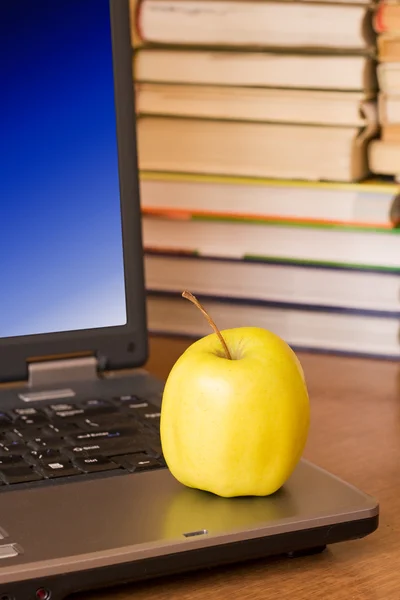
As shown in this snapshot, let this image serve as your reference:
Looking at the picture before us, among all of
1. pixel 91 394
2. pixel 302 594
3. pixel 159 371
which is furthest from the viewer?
pixel 159 371

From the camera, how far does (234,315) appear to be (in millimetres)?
1197

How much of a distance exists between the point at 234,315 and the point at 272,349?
52 centimetres

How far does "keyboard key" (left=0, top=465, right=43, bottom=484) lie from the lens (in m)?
0.70

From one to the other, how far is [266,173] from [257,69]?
11 centimetres

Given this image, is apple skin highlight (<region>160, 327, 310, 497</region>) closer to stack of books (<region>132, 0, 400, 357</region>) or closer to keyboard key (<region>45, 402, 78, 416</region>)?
keyboard key (<region>45, 402, 78, 416</region>)

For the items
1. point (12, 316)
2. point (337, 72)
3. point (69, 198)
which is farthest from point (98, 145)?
point (337, 72)

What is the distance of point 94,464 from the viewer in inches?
29.0

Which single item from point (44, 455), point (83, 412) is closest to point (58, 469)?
point (44, 455)

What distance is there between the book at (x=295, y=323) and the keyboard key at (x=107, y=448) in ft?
1.39

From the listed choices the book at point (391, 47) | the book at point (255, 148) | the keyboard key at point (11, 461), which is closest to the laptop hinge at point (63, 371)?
the keyboard key at point (11, 461)

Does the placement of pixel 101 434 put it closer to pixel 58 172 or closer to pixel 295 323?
pixel 58 172

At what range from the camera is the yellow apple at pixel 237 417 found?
0.66 meters

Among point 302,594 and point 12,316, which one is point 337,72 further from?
point 302,594

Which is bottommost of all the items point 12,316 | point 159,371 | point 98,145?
point 159,371
